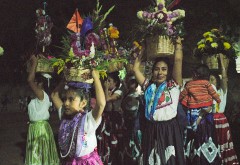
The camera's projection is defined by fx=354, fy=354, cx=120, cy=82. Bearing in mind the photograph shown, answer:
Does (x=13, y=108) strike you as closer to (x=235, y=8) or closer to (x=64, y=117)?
(x=235, y=8)

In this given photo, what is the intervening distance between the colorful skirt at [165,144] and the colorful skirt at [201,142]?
1.24 m

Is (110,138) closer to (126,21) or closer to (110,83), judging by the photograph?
(110,83)

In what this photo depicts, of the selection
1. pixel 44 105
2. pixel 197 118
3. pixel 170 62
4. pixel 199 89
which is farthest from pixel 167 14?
pixel 44 105

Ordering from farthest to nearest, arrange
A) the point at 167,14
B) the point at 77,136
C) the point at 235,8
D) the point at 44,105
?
1. the point at 235,8
2. the point at 44,105
3. the point at 167,14
4. the point at 77,136

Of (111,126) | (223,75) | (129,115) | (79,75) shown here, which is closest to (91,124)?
(79,75)

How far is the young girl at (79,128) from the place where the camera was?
3.77 metres

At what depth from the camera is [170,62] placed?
4973 millimetres

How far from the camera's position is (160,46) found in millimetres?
4602

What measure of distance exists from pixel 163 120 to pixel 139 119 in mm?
592

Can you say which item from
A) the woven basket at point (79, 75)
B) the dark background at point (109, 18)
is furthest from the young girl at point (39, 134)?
the woven basket at point (79, 75)

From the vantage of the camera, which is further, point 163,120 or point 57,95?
point 163,120

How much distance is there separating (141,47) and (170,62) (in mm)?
554

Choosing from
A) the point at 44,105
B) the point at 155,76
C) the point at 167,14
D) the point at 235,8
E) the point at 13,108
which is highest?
the point at 235,8

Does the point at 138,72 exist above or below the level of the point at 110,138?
above
